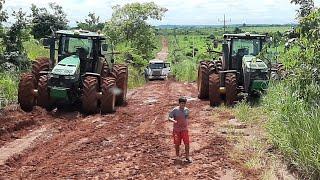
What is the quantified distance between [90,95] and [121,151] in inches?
179

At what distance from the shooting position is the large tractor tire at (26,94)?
14547 mm

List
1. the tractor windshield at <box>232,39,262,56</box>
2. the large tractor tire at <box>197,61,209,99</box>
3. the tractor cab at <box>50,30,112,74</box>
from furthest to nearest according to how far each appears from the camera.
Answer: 1. the large tractor tire at <box>197,61,209,99</box>
2. the tractor windshield at <box>232,39,262,56</box>
3. the tractor cab at <box>50,30,112,74</box>

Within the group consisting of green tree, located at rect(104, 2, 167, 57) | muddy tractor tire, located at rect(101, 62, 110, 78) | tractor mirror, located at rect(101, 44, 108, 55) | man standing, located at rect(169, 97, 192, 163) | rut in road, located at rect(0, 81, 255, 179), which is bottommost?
rut in road, located at rect(0, 81, 255, 179)

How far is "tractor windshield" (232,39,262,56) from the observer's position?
17.0 metres

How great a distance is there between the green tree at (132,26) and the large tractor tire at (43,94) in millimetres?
28875

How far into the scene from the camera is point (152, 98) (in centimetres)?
2016

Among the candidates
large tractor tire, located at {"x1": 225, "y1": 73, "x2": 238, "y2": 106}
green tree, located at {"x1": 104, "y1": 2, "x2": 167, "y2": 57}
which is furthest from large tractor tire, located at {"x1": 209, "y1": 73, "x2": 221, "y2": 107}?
green tree, located at {"x1": 104, "y1": 2, "x2": 167, "y2": 57}

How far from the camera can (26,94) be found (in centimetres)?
1455

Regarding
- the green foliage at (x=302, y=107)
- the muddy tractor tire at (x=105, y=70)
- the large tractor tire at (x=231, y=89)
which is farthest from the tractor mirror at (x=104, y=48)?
the green foliage at (x=302, y=107)

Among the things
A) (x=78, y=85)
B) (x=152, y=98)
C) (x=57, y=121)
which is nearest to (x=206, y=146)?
(x=57, y=121)

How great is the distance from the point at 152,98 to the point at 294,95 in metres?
11.3

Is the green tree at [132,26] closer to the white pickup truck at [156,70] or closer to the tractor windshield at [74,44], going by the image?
the white pickup truck at [156,70]

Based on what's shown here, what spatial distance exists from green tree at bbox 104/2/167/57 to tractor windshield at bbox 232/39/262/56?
88.3ft

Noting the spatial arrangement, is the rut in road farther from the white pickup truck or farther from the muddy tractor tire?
the white pickup truck
